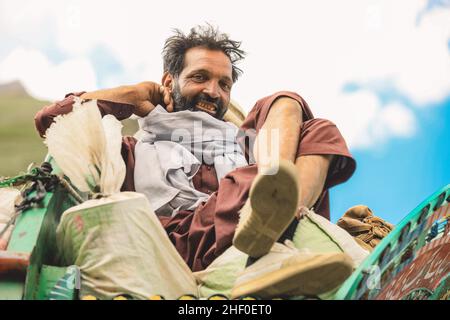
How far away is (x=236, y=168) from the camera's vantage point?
85.4 inches

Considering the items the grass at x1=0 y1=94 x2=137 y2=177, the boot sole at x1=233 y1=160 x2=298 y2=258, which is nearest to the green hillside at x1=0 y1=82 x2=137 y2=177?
the grass at x1=0 y1=94 x2=137 y2=177

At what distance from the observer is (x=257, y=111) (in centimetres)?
222

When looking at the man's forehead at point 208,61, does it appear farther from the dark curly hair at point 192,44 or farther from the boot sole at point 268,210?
the boot sole at point 268,210

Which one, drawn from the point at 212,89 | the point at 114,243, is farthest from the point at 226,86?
the point at 114,243

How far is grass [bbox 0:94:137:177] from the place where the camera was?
105 inches

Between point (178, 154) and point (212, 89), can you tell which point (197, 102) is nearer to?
point (212, 89)

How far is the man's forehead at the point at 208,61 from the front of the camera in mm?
2798

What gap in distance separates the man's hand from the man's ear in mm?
79

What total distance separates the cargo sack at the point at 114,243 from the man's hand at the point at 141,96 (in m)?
0.70

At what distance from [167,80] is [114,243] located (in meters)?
1.38

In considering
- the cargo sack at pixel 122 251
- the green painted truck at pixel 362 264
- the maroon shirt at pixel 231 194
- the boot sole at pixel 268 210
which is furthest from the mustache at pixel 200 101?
the boot sole at pixel 268 210
